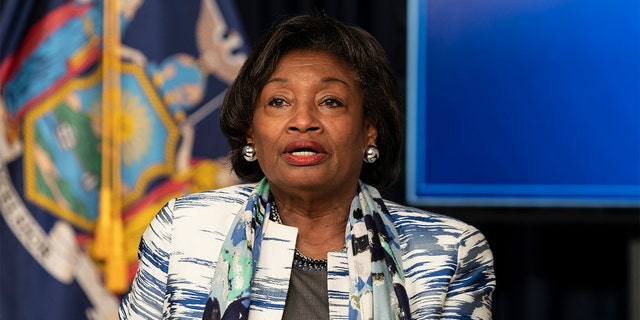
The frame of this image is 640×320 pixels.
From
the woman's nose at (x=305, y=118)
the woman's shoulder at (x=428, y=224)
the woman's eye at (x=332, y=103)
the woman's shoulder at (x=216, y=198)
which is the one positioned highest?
the woman's eye at (x=332, y=103)

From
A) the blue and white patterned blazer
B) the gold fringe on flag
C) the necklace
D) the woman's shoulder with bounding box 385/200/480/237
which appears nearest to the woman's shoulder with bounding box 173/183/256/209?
the blue and white patterned blazer

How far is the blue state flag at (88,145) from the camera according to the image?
304 centimetres

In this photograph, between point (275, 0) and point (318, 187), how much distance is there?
55.7 inches

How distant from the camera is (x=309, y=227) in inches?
88.3

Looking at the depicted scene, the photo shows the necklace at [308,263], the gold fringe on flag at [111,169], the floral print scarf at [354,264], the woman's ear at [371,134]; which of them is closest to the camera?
the floral print scarf at [354,264]

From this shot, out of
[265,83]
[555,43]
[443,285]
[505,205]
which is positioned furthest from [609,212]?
[265,83]

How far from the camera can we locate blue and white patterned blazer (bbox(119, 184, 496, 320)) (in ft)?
6.89

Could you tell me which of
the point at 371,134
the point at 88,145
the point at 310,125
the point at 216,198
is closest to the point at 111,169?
the point at 88,145

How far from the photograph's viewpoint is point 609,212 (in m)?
3.07

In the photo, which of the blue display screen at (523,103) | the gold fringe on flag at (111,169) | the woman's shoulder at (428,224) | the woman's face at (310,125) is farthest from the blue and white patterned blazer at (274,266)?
the blue display screen at (523,103)

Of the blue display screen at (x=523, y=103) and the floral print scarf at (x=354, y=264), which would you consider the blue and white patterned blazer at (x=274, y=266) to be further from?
the blue display screen at (x=523, y=103)

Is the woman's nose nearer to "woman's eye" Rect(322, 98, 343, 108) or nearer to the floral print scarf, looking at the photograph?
"woman's eye" Rect(322, 98, 343, 108)

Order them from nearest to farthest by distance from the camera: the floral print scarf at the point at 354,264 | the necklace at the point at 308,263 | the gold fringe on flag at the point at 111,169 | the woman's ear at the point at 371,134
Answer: the floral print scarf at the point at 354,264 → the necklace at the point at 308,263 → the woman's ear at the point at 371,134 → the gold fringe on flag at the point at 111,169

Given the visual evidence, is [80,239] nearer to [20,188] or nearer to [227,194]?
[20,188]
